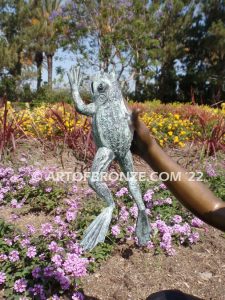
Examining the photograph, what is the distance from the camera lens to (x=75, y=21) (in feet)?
52.0

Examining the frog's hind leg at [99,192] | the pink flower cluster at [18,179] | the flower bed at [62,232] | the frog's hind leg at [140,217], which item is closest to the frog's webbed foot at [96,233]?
the frog's hind leg at [99,192]

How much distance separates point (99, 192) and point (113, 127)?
24 centimetres

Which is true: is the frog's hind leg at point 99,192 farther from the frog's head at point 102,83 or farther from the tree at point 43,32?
the tree at point 43,32

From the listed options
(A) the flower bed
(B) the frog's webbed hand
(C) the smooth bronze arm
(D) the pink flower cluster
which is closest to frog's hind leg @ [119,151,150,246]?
(C) the smooth bronze arm

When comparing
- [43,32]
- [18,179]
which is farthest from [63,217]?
[43,32]

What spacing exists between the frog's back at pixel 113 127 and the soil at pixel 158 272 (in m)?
1.33

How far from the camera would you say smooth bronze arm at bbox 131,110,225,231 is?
1.44 metres

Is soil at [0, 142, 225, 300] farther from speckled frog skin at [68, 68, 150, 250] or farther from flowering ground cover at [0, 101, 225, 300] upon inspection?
speckled frog skin at [68, 68, 150, 250]

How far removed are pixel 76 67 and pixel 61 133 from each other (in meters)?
3.23

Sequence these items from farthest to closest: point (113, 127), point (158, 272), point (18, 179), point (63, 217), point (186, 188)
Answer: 1. point (18, 179)
2. point (63, 217)
3. point (158, 272)
4. point (186, 188)
5. point (113, 127)

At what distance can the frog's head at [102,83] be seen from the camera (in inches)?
50.1

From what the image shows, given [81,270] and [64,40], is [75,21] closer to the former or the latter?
[64,40]

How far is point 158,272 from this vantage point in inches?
100

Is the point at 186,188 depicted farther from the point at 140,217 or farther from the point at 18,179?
the point at 18,179
